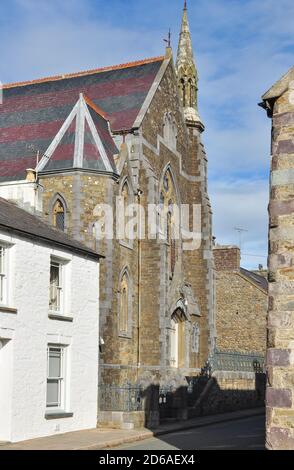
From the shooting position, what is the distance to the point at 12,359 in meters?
19.8

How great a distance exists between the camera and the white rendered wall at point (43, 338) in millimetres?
20203

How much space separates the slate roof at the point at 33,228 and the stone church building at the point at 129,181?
4715 millimetres

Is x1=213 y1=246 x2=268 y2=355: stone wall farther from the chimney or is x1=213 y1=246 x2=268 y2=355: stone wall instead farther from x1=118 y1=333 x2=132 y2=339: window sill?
x1=118 y1=333 x2=132 y2=339: window sill

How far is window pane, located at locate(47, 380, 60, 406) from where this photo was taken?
863 inches

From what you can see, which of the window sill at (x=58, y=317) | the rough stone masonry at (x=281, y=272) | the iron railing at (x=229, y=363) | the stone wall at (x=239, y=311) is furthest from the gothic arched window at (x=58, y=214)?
the rough stone masonry at (x=281, y=272)

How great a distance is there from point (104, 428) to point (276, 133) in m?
14.9

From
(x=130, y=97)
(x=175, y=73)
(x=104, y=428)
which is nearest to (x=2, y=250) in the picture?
(x=104, y=428)

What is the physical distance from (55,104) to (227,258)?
56.4 ft

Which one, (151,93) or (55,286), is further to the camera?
(151,93)

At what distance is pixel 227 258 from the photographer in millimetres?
48875

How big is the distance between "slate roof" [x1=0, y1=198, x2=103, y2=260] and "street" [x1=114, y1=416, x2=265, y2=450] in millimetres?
6267

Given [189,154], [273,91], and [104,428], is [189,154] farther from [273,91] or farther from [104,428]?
[273,91]

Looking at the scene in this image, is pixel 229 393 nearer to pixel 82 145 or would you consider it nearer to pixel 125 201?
pixel 125 201

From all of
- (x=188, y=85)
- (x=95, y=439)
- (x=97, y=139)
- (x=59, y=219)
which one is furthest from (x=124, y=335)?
(x=188, y=85)
